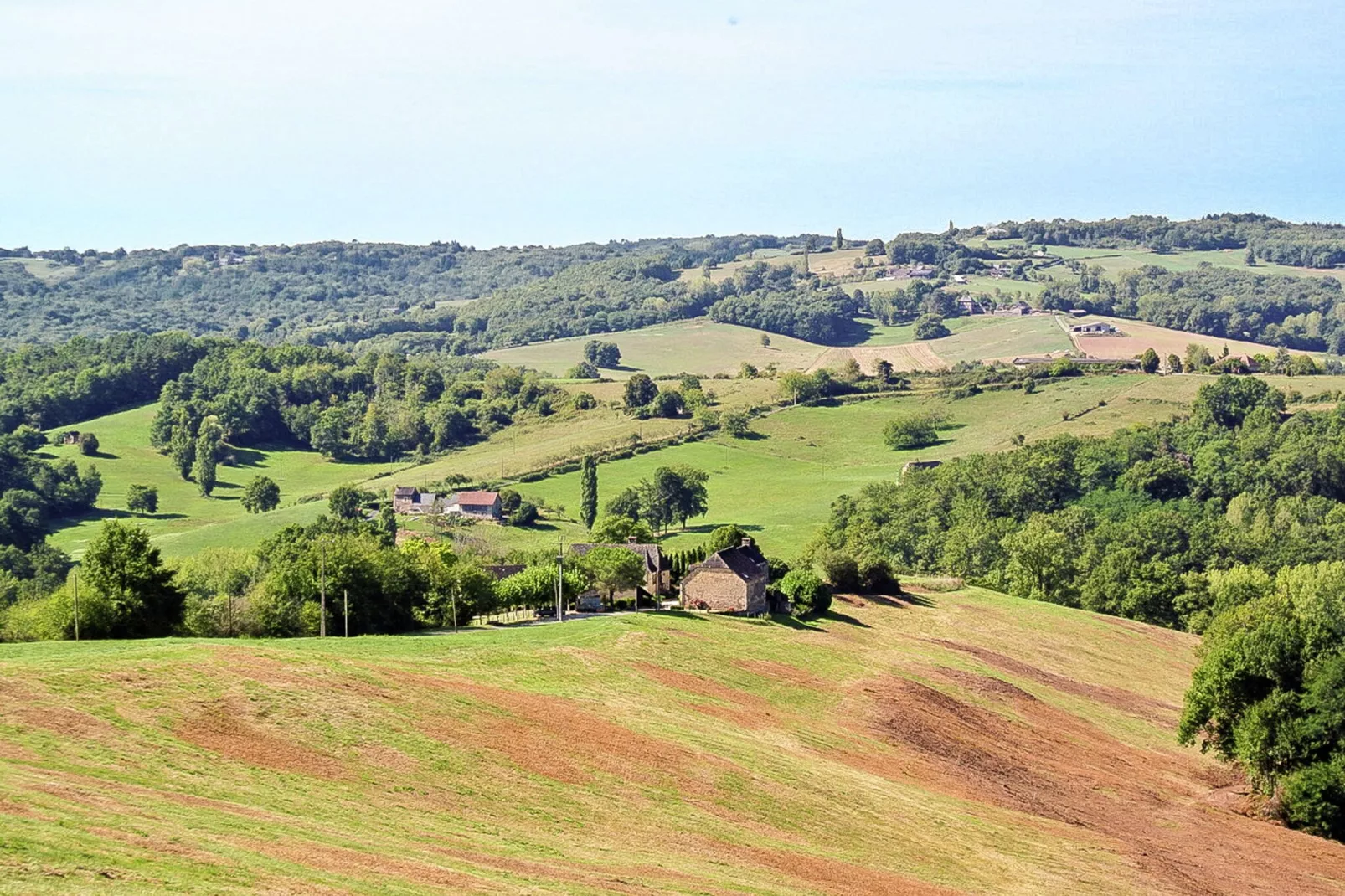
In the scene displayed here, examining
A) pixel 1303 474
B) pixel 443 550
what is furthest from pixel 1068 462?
pixel 443 550

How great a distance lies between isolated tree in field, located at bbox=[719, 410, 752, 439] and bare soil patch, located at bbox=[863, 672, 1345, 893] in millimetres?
111924

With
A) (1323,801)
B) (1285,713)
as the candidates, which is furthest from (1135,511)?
(1323,801)

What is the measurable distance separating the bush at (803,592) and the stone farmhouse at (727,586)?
5.17 feet

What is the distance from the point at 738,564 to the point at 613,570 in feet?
27.8

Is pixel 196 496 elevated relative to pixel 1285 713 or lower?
lower

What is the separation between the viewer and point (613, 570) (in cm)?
9394

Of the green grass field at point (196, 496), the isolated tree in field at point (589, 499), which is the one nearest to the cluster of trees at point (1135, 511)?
the isolated tree in field at point (589, 499)

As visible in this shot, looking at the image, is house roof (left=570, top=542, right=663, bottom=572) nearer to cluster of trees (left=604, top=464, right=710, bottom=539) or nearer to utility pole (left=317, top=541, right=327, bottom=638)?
utility pole (left=317, top=541, right=327, bottom=638)

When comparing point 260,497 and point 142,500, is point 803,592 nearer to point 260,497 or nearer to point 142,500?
point 260,497

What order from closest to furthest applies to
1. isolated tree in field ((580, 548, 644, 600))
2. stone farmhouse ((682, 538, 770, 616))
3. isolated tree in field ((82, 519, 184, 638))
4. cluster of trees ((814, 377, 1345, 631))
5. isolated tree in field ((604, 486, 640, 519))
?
isolated tree in field ((82, 519, 184, 638))
stone farmhouse ((682, 538, 770, 616))
isolated tree in field ((580, 548, 644, 600))
cluster of trees ((814, 377, 1345, 631))
isolated tree in field ((604, 486, 640, 519))

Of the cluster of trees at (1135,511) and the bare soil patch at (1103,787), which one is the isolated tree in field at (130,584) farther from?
the cluster of trees at (1135,511)

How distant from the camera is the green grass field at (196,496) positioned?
477ft

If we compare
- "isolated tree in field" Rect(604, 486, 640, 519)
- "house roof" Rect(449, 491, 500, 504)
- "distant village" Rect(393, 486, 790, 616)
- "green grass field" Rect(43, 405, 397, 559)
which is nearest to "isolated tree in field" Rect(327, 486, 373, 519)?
"green grass field" Rect(43, 405, 397, 559)

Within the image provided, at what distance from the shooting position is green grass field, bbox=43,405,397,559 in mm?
145250
